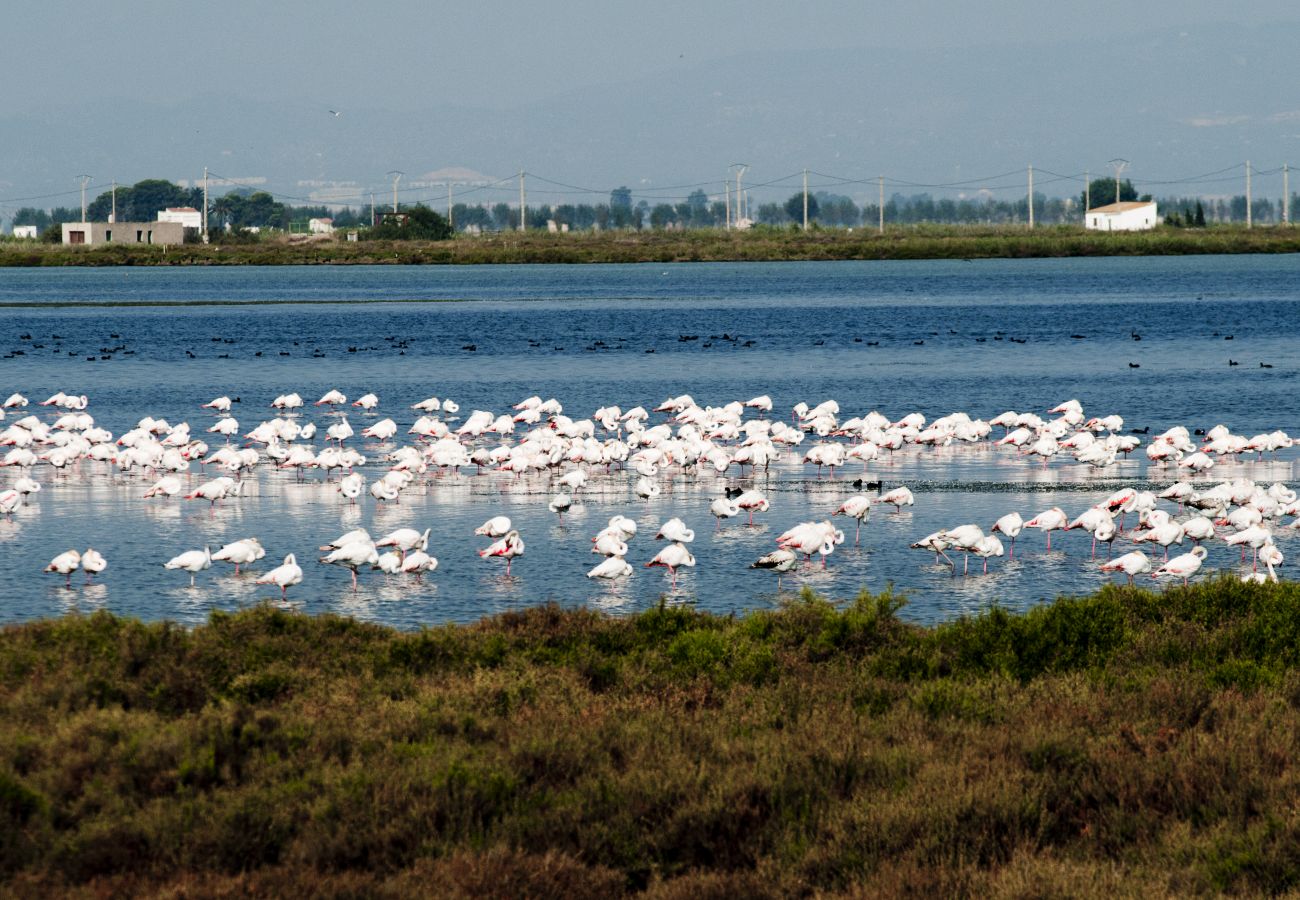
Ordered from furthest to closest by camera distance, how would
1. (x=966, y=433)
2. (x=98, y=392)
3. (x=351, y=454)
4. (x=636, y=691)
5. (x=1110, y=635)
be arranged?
1. (x=98, y=392)
2. (x=966, y=433)
3. (x=351, y=454)
4. (x=1110, y=635)
5. (x=636, y=691)

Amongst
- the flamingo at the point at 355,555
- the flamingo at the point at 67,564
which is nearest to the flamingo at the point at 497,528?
the flamingo at the point at 355,555

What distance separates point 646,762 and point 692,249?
5631 inches

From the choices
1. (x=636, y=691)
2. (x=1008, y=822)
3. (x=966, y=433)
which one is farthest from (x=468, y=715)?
(x=966, y=433)

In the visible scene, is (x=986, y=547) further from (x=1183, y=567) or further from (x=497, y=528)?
(x=497, y=528)

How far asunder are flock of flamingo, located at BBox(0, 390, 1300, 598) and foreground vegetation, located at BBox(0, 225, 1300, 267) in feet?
355

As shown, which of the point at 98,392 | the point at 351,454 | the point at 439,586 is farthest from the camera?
the point at 98,392

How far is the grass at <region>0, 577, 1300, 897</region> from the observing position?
8633mm

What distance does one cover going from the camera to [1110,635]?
13.2 meters

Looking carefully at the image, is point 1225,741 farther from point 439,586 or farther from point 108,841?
point 439,586

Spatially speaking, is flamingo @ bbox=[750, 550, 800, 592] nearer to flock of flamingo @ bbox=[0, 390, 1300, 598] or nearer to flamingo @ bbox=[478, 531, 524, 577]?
flock of flamingo @ bbox=[0, 390, 1300, 598]

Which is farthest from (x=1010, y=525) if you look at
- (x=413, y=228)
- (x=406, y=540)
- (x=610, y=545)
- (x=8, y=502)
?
(x=413, y=228)

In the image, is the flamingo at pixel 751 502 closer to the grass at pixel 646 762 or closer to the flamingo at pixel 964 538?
the flamingo at pixel 964 538

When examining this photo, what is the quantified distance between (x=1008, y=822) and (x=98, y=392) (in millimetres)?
39086

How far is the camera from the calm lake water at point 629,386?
18250 mm
